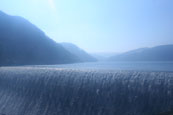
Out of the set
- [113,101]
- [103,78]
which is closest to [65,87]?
[103,78]

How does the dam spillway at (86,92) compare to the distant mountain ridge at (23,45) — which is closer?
the dam spillway at (86,92)

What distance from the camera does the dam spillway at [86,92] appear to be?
11.6 m

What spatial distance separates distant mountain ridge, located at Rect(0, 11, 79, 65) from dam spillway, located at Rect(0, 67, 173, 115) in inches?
1281

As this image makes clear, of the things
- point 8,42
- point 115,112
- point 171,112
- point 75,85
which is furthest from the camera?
point 8,42

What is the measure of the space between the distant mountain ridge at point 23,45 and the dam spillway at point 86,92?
32545 mm

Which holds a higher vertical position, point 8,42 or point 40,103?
point 8,42

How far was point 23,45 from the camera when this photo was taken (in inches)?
2323

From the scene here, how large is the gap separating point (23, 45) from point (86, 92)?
49.9 metres

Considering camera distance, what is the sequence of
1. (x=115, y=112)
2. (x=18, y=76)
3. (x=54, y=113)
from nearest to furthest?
(x=115, y=112), (x=54, y=113), (x=18, y=76)

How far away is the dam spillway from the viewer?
38.2 feet

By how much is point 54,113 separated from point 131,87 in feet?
19.0

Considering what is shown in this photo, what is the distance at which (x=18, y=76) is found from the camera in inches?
692

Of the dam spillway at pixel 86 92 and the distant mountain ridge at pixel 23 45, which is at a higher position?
the distant mountain ridge at pixel 23 45

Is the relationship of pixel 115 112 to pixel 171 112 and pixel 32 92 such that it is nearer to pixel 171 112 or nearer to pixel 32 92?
pixel 171 112
